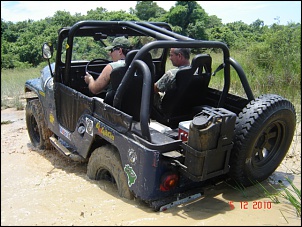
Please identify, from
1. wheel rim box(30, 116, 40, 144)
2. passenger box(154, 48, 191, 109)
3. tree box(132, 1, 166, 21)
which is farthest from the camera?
tree box(132, 1, 166, 21)

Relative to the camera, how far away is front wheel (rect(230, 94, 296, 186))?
10.5 feet

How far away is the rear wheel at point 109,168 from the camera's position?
3.32 metres

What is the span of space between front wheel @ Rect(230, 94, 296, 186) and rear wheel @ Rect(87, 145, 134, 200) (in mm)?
1019

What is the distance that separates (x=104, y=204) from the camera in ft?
10.9

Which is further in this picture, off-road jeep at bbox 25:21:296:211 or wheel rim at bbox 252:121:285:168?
wheel rim at bbox 252:121:285:168

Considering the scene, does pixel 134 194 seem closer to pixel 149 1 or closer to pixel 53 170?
pixel 53 170

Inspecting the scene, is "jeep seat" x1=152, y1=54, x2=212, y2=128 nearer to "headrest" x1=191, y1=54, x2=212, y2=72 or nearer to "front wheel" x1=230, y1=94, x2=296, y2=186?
"headrest" x1=191, y1=54, x2=212, y2=72

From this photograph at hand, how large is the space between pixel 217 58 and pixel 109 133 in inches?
292

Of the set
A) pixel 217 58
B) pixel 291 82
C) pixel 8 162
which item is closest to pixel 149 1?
pixel 217 58

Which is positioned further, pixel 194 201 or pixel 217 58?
pixel 217 58

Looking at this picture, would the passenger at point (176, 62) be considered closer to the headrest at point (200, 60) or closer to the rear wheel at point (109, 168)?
the headrest at point (200, 60)

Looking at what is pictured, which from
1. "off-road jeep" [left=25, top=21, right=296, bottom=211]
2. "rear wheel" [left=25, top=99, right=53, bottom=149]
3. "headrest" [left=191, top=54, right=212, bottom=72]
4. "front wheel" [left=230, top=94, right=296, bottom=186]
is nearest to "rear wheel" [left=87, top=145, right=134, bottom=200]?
"off-road jeep" [left=25, top=21, right=296, bottom=211]

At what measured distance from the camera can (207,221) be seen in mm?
2859

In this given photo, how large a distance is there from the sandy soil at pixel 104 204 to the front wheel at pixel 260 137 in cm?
21
